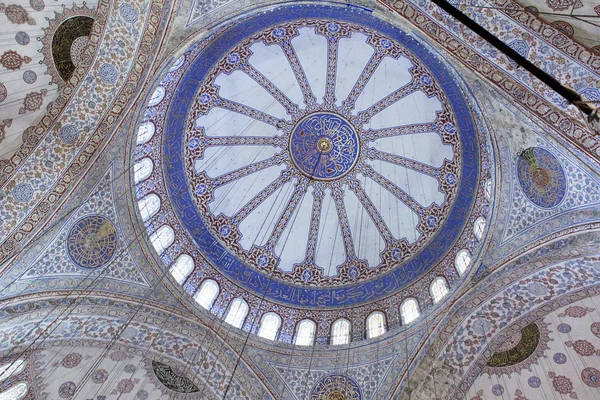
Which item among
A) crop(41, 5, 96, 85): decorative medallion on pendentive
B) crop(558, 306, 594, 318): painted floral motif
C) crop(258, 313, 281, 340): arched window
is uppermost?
crop(41, 5, 96, 85): decorative medallion on pendentive

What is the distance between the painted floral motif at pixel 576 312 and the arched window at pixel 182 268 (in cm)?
650

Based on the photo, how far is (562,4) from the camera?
5340 mm

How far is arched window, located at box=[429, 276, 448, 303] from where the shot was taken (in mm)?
9000

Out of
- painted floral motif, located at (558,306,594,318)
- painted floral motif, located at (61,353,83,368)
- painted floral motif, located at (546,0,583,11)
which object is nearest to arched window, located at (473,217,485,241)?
painted floral motif, located at (558,306,594,318)

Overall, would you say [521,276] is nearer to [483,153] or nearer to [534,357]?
[534,357]

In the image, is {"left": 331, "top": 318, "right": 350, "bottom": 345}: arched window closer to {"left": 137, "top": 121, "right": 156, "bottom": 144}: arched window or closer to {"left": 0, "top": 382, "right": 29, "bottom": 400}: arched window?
{"left": 137, "top": 121, "right": 156, "bottom": 144}: arched window

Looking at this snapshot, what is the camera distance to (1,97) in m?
6.91

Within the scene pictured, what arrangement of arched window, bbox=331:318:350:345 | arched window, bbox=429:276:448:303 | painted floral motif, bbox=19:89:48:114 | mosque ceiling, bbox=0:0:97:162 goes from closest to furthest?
mosque ceiling, bbox=0:0:97:162
painted floral motif, bbox=19:89:48:114
arched window, bbox=429:276:448:303
arched window, bbox=331:318:350:345

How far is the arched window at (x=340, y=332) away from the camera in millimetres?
9535

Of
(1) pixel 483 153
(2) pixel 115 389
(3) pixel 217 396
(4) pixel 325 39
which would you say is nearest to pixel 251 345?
(3) pixel 217 396

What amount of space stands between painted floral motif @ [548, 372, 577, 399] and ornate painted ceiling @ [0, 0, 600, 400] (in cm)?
4

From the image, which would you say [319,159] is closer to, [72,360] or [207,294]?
[207,294]

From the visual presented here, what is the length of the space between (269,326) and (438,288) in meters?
3.32

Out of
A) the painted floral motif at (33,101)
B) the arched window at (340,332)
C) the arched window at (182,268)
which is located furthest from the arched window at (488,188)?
the painted floral motif at (33,101)
